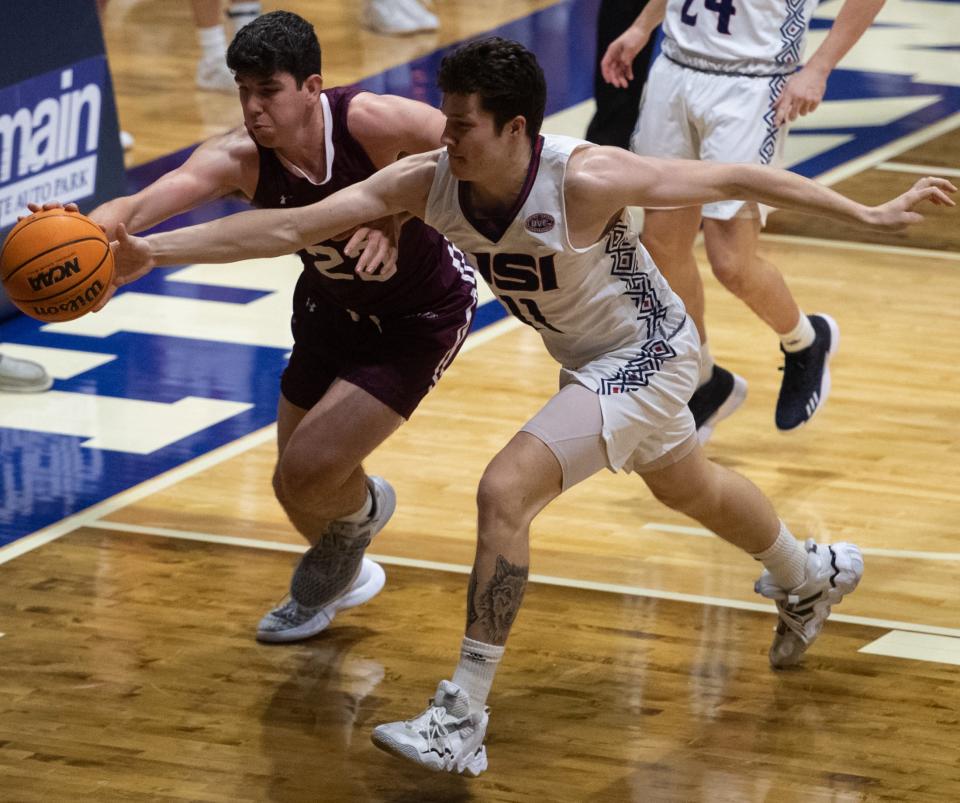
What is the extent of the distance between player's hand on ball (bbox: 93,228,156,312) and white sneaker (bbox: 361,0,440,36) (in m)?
8.82

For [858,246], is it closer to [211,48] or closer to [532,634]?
[532,634]

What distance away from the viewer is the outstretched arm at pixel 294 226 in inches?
172

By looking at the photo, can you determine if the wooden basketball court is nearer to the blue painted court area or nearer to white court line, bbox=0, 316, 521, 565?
white court line, bbox=0, 316, 521, 565

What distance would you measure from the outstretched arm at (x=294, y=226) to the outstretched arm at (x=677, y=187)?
37 cm

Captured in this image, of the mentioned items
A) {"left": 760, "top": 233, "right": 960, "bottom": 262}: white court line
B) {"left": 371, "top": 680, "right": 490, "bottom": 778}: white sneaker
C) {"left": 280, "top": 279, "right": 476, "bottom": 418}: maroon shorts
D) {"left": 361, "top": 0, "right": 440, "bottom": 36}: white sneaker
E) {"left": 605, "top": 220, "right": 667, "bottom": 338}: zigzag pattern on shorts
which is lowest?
{"left": 361, "top": 0, "right": 440, "bottom": 36}: white sneaker

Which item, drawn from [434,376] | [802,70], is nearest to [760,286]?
[802,70]

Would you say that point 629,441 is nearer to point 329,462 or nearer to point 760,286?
point 329,462

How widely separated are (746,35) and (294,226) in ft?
7.87

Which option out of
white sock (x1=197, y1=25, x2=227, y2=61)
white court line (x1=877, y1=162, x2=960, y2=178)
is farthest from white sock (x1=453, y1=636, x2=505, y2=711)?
white sock (x1=197, y1=25, x2=227, y2=61)

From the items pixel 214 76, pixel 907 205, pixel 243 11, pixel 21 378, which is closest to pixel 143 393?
pixel 21 378

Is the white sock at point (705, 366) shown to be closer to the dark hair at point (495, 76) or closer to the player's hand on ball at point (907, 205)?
the player's hand on ball at point (907, 205)

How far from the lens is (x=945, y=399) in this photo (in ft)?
23.1

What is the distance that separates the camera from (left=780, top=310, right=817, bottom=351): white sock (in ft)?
21.7

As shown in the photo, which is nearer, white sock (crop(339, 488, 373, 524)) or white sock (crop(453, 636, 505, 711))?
white sock (crop(453, 636, 505, 711))
